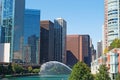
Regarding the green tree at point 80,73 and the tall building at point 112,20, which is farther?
the tall building at point 112,20

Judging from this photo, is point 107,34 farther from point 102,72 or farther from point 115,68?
point 115,68

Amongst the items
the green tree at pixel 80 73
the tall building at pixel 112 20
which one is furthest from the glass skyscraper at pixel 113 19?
the green tree at pixel 80 73

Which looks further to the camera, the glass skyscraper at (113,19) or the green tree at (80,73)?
the glass skyscraper at (113,19)

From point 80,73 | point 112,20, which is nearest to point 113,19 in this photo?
point 112,20

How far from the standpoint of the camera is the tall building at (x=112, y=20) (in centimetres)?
16770

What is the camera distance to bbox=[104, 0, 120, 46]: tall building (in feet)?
550

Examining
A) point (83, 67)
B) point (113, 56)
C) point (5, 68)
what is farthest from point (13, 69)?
point (113, 56)

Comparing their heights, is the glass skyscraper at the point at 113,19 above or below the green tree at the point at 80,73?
above


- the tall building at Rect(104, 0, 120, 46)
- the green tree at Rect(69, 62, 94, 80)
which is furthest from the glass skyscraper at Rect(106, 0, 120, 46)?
the green tree at Rect(69, 62, 94, 80)

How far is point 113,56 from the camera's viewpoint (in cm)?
3569

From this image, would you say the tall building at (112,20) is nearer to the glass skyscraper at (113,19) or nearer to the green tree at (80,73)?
the glass skyscraper at (113,19)

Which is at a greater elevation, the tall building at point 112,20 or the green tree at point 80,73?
the tall building at point 112,20

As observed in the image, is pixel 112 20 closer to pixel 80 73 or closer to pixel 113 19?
pixel 113 19

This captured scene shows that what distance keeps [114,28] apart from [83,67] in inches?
4810
